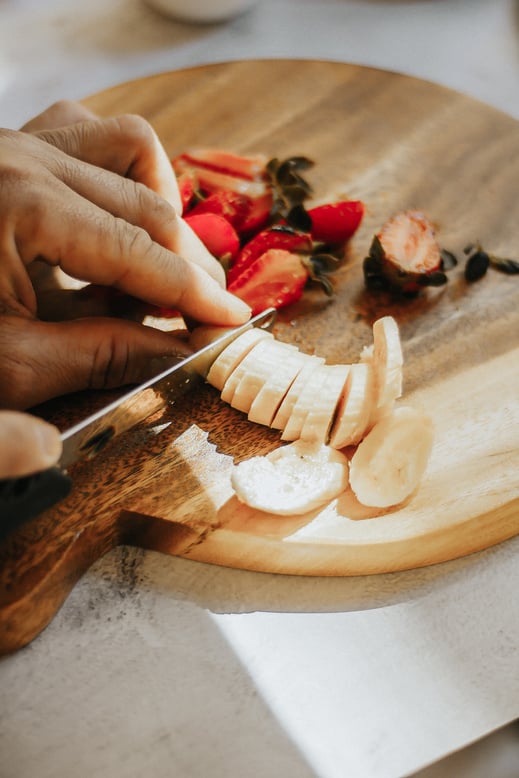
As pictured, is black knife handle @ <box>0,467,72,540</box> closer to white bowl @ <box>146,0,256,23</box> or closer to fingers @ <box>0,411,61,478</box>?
fingers @ <box>0,411,61,478</box>

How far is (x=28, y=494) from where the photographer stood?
3.52 ft

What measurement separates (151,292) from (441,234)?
791 millimetres

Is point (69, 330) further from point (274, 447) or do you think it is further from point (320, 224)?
point (320, 224)

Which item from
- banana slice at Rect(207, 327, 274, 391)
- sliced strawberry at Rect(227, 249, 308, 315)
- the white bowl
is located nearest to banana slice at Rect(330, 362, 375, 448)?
banana slice at Rect(207, 327, 274, 391)

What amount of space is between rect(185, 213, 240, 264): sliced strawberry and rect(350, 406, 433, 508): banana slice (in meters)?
0.61

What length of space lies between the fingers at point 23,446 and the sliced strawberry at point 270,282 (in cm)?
75

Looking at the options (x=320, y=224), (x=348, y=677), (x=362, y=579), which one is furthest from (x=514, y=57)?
(x=348, y=677)

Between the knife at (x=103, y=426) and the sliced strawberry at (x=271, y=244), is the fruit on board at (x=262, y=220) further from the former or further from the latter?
the knife at (x=103, y=426)

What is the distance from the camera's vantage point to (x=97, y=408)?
1.48 meters

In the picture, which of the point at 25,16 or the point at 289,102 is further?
the point at 25,16

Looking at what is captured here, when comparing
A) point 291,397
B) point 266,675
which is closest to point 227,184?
point 291,397

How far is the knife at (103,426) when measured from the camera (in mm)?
1067

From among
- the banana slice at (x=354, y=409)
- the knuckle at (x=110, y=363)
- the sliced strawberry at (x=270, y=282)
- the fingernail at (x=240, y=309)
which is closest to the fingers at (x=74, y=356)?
the knuckle at (x=110, y=363)

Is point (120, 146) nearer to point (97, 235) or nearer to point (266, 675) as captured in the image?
point (97, 235)
